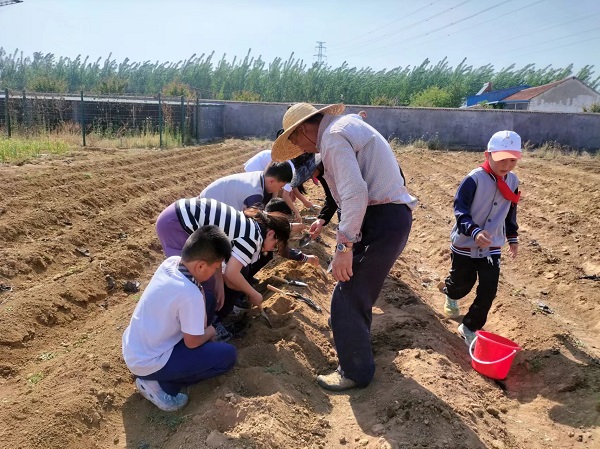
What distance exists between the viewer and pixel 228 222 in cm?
382

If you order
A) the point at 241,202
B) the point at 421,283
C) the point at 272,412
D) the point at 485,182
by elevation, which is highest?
the point at 485,182

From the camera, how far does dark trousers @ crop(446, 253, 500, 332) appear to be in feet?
14.4

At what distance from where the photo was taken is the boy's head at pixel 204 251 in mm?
3086

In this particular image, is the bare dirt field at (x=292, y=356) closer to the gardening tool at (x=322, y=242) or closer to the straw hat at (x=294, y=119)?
the gardening tool at (x=322, y=242)

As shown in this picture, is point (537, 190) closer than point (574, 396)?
No

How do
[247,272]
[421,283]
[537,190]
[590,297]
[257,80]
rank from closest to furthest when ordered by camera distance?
1. [247,272]
2. [590,297]
3. [421,283]
4. [537,190]
5. [257,80]

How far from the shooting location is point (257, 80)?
53.1m

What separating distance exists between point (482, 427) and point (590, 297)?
3.35 metres

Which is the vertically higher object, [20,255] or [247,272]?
[247,272]

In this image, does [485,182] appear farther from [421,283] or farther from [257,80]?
[257,80]

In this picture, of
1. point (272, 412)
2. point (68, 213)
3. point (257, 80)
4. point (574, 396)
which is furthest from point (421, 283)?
point (257, 80)

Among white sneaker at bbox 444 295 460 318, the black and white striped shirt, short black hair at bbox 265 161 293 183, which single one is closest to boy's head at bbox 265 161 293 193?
short black hair at bbox 265 161 293 183

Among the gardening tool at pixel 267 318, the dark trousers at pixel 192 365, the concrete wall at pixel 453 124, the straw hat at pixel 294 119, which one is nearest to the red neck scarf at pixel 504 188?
the straw hat at pixel 294 119

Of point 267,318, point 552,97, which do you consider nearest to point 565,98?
point 552,97
